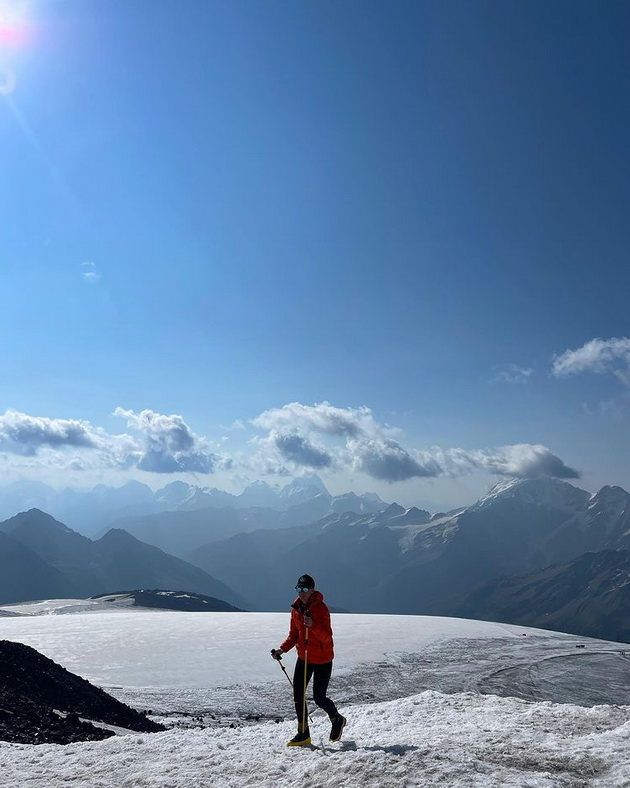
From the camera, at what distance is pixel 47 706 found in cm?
1623

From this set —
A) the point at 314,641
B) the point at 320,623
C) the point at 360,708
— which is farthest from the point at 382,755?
the point at 360,708

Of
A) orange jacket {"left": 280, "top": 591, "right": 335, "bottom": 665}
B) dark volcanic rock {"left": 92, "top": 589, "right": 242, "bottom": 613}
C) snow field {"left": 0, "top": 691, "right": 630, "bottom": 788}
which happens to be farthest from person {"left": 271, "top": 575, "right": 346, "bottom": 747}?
dark volcanic rock {"left": 92, "top": 589, "right": 242, "bottom": 613}

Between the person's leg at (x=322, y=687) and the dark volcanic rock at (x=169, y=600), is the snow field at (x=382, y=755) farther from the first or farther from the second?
the dark volcanic rock at (x=169, y=600)

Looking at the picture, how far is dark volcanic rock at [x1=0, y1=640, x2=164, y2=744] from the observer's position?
13.1m

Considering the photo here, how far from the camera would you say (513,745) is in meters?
8.22

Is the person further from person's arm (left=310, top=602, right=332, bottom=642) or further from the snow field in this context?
the snow field

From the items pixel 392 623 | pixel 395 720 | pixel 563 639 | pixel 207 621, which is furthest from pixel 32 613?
pixel 395 720

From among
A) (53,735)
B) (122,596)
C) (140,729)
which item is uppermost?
(53,735)

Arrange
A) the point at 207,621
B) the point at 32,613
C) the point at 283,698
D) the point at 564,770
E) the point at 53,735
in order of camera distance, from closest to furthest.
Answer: the point at 564,770 → the point at 53,735 → the point at 283,698 → the point at 207,621 → the point at 32,613

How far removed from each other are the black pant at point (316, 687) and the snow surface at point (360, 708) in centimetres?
57

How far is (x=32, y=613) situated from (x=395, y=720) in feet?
347

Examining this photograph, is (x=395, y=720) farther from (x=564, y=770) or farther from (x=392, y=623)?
(x=392, y=623)

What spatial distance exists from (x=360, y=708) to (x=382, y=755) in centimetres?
650

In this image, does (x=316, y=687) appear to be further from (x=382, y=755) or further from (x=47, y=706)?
(x=47, y=706)
